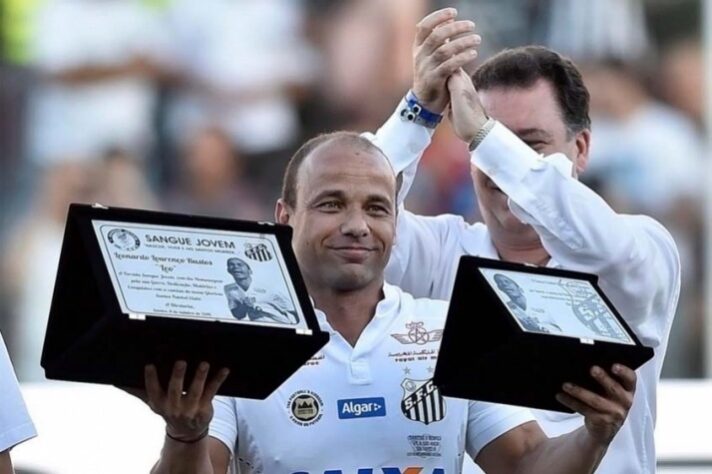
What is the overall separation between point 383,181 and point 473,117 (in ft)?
0.98

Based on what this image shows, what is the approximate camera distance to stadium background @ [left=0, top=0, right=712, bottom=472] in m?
10.3

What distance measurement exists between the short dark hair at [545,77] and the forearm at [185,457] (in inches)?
52.9

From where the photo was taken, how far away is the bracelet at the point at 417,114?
4531mm

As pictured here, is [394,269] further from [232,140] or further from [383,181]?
[232,140]

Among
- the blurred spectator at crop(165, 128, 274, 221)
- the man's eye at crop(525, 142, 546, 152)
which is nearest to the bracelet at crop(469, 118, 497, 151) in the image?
the man's eye at crop(525, 142, 546, 152)

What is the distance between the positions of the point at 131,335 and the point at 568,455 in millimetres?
1064

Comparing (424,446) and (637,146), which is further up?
(637,146)

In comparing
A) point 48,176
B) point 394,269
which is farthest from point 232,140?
point 394,269

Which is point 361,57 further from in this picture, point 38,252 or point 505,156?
point 505,156

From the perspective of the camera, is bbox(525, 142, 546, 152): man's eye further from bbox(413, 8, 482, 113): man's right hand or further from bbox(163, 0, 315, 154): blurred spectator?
bbox(163, 0, 315, 154): blurred spectator

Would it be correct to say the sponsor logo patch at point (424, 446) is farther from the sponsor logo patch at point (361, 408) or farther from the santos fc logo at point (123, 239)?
the santos fc logo at point (123, 239)

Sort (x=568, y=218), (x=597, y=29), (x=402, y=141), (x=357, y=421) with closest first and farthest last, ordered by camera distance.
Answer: (x=357, y=421), (x=568, y=218), (x=402, y=141), (x=597, y=29)

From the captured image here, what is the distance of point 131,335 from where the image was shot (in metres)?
3.40

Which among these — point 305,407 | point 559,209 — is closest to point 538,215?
point 559,209
